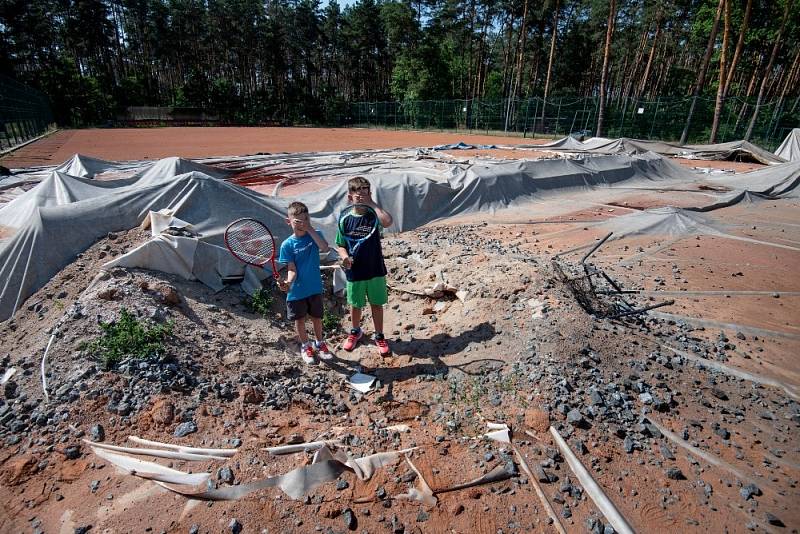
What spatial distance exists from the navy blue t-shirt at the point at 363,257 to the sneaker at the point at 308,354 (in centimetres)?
75

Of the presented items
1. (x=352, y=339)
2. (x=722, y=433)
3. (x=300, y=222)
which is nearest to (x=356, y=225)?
(x=300, y=222)

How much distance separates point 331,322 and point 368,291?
0.88 metres

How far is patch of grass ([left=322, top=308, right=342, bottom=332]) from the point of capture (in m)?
4.58

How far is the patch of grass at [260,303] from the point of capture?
4562 mm

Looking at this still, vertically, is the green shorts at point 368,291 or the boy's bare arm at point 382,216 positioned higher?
the boy's bare arm at point 382,216

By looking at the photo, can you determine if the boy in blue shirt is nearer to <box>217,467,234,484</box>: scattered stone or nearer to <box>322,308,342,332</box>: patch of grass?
<box>322,308,342,332</box>: patch of grass

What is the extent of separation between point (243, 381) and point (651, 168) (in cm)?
1485

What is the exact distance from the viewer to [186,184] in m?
5.53

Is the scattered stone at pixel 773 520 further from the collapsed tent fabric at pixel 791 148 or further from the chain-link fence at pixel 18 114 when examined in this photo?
the chain-link fence at pixel 18 114

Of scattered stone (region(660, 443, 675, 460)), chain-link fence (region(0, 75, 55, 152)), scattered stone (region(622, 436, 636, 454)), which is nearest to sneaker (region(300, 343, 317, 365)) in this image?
scattered stone (region(622, 436, 636, 454))

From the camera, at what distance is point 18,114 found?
2006 cm

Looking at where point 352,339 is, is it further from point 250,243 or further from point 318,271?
point 250,243

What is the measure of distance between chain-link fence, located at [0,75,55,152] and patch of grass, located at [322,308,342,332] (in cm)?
1944

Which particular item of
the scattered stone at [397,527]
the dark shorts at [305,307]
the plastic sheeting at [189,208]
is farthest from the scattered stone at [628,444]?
the plastic sheeting at [189,208]
